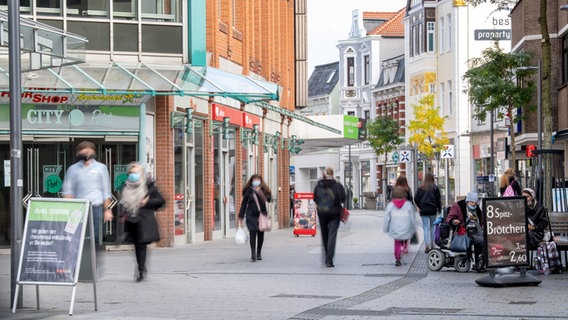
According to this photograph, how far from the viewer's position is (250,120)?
40.3 metres

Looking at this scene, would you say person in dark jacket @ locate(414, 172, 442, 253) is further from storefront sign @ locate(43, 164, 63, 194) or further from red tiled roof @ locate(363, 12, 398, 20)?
red tiled roof @ locate(363, 12, 398, 20)

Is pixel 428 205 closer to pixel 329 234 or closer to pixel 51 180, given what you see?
pixel 329 234

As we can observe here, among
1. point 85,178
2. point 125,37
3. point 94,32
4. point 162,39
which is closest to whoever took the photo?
point 85,178

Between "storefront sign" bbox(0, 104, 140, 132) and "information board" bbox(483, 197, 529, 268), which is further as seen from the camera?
"storefront sign" bbox(0, 104, 140, 132)

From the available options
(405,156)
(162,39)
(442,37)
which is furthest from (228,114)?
(442,37)

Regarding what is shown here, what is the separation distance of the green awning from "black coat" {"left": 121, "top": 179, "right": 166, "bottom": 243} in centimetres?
809

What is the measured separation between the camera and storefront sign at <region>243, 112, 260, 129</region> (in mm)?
39353

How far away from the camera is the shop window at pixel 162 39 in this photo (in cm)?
2977

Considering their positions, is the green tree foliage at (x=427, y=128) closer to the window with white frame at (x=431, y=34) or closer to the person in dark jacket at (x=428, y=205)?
the window with white frame at (x=431, y=34)

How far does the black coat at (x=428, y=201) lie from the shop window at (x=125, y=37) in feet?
24.9

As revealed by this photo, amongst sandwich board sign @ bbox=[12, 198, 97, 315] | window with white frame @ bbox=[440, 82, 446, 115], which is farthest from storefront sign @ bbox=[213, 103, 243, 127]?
window with white frame @ bbox=[440, 82, 446, 115]

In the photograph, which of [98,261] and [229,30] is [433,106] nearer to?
[229,30]

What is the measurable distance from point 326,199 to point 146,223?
4.64 m

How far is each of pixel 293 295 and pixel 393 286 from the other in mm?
2125
